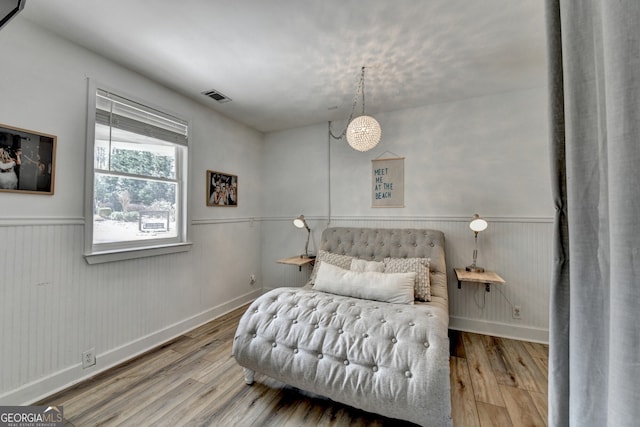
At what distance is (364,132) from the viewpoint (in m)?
2.32

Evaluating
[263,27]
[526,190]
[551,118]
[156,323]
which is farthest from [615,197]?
[156,323]

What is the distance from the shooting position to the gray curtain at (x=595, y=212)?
1.13ft

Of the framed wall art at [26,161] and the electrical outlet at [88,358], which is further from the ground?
the framed wall art at [26,161]

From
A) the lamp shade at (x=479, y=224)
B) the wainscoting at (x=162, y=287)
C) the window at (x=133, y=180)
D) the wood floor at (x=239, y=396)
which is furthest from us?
the lamp shade at (x=479, y=224)

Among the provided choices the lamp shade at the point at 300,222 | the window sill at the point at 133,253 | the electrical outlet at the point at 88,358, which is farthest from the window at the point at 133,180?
the lamp shade at the point at 300,222

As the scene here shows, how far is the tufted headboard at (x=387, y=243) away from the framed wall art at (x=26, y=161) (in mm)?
2517

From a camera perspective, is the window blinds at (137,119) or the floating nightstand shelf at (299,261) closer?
the window blinds at (137,119)

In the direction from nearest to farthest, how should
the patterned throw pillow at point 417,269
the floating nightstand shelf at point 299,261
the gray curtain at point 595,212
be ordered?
1. the gray curtain at point 595,212
2. the patterned throw pillow at point 417,269
3. the floating nightstand shelf at point 299,261

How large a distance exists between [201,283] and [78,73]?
220 centimetres

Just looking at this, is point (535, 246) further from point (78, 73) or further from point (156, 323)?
point (78, 73)

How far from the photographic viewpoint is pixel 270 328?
5.82ft

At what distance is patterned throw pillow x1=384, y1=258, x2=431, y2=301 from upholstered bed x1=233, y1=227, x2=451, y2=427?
0.05ft

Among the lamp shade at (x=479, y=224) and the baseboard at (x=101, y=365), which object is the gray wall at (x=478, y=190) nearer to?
the lamp shade at (x=479, y=224)

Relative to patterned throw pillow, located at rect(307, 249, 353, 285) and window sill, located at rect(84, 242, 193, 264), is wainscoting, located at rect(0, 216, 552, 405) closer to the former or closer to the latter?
window sill, located at rect(84, 242, 193, 264)
